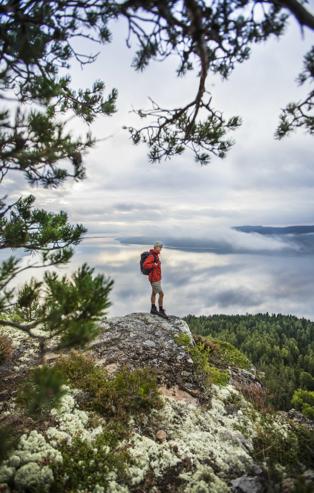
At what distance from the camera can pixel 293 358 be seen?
277ft

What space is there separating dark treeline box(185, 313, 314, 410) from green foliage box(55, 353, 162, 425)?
52514 millimetres

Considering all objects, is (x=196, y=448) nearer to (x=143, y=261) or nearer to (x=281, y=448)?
(x=281, y=448)

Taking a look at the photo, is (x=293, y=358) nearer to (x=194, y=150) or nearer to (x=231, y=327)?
(x=231, y=327)

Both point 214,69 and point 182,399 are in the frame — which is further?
point 182,399

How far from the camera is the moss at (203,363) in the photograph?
9.66 meters

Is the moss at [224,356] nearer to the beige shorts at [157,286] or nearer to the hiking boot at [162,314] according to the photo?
the hiking boot at [162,314]

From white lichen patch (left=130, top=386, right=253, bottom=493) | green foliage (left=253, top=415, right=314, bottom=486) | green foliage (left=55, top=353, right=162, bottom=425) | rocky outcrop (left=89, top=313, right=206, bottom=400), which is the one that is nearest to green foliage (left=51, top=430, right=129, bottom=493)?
white lichen patch (left=130, top=386, right=253, bottom=493)

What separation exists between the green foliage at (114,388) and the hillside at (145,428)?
0.09 ft

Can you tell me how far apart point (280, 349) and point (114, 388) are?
9096 centimetres

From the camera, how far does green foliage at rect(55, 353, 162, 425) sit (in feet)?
24.4

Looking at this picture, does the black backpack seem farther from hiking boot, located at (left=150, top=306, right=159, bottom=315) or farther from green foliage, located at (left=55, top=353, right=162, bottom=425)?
green foliage, located at (left=55, top=353, right=162, bottom=425)

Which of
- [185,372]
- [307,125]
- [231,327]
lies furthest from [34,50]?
[231,327]

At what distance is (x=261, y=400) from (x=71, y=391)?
584 centimetres

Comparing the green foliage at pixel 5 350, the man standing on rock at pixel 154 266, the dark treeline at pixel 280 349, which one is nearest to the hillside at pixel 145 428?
the green foliage at pixel 5 350
